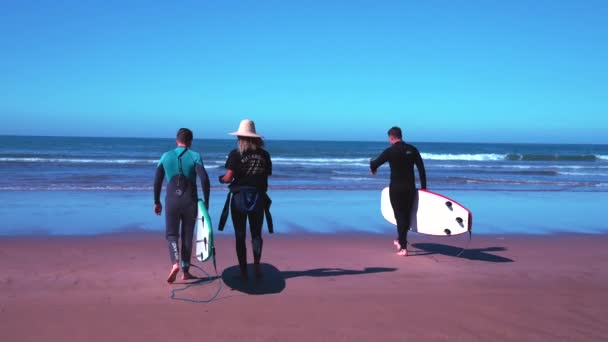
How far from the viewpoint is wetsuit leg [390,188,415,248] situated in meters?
6.18

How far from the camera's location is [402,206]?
243 inches

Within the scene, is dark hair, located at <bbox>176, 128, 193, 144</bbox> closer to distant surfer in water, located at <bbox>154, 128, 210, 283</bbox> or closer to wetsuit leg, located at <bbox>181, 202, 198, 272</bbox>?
distant surfer in water, located at <bbox>154, 128, 210, 283</bbox>

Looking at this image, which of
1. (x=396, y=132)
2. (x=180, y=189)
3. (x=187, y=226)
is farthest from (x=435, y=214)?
(x=180, y=189)

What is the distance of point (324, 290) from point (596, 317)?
2.24m

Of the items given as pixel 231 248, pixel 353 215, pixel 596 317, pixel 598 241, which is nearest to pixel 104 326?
pixel 231 248

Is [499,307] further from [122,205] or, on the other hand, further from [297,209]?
[122,205]

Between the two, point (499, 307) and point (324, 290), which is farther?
point (324, 290)

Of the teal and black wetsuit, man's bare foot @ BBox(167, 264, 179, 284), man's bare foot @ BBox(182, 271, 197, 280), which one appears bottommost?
man's bare foot @ BBox(182, 271, 197, 280)

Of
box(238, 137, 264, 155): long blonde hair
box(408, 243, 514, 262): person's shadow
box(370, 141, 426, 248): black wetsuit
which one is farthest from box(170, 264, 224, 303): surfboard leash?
box(408, 243, 514, 262): person's shadow

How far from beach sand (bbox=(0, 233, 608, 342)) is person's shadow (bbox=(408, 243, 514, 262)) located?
15mm

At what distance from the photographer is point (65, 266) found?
17.7 ft

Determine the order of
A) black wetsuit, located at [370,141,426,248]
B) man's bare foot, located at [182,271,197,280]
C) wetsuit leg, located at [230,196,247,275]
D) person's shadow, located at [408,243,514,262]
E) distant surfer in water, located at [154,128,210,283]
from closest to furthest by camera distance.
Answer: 1. distant surfer in water, located at [154,128,210,283]
2. wetsuit leg, located at [230,196,247,275]
3. man's bare foot, located at [182,271,197,280]
4. black wetsuit, located at [370,141,426,248]
5. person's shadow, located at [408,243,514,262]

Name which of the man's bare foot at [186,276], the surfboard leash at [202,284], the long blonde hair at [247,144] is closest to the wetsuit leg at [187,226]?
the man's bare foot at [186,276]

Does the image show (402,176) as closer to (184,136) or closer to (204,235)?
(204,235)
